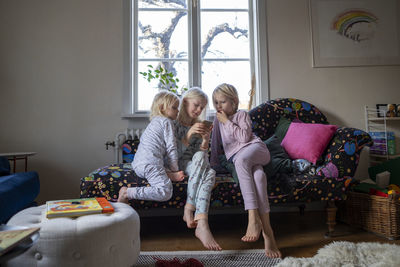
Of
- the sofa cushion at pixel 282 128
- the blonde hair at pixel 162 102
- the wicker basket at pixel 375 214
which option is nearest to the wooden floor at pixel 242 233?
the wicker basket at pixel 375 214

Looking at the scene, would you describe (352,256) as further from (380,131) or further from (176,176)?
(380,131)

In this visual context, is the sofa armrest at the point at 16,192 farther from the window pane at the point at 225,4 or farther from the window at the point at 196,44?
the window pane at the point at 225,4

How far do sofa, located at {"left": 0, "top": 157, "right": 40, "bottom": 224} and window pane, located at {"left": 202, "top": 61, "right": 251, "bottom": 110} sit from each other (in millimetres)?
→ 1550

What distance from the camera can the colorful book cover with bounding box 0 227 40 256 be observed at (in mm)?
649

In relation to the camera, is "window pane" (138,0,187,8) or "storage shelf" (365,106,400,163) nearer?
"storage shelf" (365,106,400,163)

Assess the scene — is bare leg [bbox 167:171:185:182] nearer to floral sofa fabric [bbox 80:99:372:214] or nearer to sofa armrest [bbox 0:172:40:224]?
floral sofa fabric [bbox 80:99:372:214]

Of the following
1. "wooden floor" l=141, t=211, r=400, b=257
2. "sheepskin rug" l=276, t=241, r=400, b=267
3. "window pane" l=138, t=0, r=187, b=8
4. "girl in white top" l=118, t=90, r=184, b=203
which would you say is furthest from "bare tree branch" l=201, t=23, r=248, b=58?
"sheepskin rug" l=276, t=241, r=400, b=267

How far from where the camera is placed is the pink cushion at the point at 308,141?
1885 mm

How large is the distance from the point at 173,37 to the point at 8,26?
1.42m

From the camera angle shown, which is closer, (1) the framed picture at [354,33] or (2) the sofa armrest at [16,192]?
(2) the sofa armrest at [16,192]

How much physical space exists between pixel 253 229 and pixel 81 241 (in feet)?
2.73

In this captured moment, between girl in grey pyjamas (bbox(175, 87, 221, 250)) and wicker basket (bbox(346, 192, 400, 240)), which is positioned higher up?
girl in grey pyjamas (bbox(175, 87, 221, 250))

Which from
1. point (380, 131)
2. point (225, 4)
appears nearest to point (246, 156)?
point (380, 131)

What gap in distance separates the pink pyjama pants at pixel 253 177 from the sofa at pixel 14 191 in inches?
46.7
